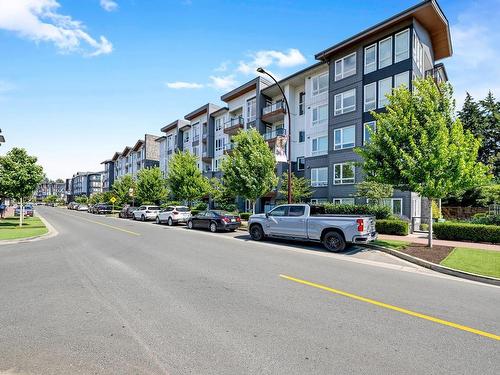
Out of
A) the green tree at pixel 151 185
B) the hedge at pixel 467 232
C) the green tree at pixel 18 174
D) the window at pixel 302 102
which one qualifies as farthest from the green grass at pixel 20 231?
the window at pixel 302 102

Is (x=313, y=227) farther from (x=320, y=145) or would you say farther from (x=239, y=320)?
(x=320, y=145)

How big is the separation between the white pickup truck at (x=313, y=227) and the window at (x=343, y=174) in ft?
43.8

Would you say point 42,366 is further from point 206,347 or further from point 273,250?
point 273,250

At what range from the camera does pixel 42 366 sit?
3.53m

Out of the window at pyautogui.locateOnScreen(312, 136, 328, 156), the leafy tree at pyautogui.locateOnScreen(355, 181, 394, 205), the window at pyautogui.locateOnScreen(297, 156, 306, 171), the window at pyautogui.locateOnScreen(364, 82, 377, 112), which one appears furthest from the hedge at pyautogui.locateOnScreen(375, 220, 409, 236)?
the window at pyautogui.locateOnScreen(297, 156, 306, 171)

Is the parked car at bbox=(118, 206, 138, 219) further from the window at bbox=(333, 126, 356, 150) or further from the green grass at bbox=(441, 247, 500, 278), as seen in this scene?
the green grass at bbox=(441, 247, 500, 278)

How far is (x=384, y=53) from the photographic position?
80.8 ft

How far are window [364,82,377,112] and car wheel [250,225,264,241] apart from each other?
51.2ft

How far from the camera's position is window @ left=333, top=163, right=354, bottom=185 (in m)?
26.2

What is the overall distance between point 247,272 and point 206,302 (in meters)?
2.67

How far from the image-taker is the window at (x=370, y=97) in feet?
81.5

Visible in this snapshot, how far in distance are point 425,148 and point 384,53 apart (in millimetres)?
16139

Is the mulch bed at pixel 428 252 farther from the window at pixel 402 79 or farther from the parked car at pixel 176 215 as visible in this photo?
the parked car at pixel 176 215

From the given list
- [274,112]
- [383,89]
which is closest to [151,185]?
[274,112]
